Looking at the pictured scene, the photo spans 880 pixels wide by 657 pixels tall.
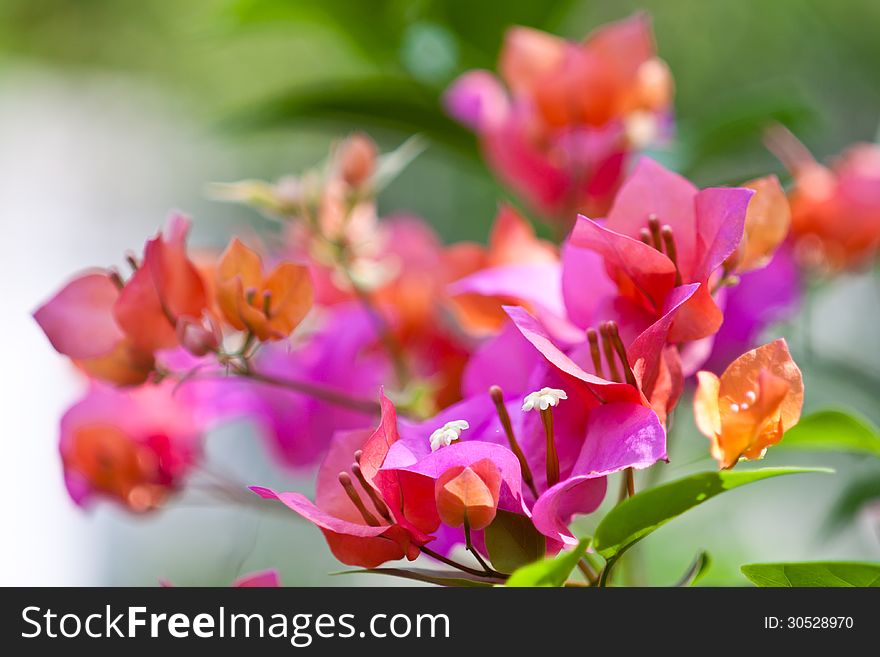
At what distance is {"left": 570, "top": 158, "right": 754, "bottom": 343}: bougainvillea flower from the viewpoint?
0.91ft

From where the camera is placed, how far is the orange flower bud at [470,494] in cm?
25

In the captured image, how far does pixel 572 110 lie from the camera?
0.46 meters

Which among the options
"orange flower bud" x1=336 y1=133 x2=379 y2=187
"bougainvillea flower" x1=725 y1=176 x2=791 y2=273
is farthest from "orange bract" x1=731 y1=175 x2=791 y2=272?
"orange flower bud" x1=336 y1=133 x2=379 y2=187

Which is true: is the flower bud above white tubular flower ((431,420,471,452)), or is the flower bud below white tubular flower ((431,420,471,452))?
above

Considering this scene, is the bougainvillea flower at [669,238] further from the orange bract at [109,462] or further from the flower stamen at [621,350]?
the orange bract at [109,462]

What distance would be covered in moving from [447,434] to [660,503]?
0.06m

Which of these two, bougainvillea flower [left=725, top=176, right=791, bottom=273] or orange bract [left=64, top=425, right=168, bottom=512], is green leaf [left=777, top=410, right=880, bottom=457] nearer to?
bougainvillea flower [left=725, top=176, right=791, bottom=273]

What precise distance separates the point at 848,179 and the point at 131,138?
3.17 m

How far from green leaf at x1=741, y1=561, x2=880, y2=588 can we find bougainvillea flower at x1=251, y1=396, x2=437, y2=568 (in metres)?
0.09

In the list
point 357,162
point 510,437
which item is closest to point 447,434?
point 510,437

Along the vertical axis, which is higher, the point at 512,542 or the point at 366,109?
the point at 366,109

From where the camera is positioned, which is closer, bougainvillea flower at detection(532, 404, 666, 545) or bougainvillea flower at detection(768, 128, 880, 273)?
bougainvillea flower at detection(532, 404, 666, 545)

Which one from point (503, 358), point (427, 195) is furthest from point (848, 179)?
point (427, 195)

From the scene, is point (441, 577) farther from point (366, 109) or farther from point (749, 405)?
point (366, 109)
